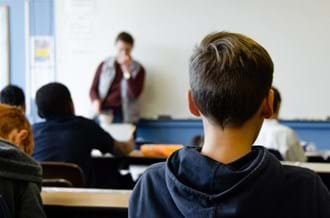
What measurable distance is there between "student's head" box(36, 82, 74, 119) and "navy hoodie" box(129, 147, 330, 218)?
1.91m

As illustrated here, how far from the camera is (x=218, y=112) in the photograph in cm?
97

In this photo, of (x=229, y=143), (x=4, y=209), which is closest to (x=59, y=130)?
(x=4, y=209)

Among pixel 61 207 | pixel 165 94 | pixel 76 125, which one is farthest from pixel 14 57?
pixel 61 207

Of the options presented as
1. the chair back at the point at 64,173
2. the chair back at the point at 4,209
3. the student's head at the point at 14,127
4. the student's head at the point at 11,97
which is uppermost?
the student's head at the point at 14,127

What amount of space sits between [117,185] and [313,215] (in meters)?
2.56

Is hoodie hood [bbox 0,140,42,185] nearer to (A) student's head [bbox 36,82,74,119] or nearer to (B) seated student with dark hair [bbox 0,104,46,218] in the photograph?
(B) seated student with dark hair [bbox 0,104,46,218]

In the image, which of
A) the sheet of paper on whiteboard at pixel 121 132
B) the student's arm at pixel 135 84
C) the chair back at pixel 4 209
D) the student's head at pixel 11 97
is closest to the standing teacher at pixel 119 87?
the student's arm at pixel 135 84

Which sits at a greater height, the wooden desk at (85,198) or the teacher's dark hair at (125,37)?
the teacher's dark hair at (125,37)

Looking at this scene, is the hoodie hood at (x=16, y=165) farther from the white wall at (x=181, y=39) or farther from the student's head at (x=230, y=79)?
the white wall at (x=181, y=39)

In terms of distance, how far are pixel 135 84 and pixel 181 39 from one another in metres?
0.64

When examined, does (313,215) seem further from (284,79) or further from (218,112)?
(284,79)

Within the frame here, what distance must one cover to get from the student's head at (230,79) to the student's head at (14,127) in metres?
0.94

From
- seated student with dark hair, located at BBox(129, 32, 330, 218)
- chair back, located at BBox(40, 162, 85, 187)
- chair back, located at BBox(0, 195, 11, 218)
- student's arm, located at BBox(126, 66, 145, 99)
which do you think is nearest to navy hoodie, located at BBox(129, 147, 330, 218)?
seated student with dark hair, located at BBox(129, 32, 330, 218)

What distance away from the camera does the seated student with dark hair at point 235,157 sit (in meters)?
0.95
